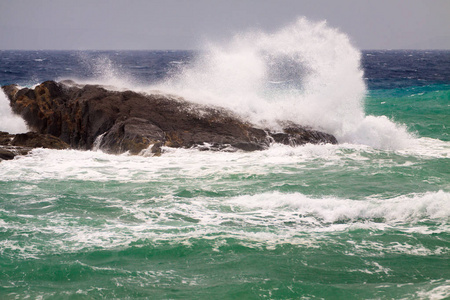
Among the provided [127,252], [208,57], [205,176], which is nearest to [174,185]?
[205,176]

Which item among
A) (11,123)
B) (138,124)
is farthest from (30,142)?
(138,124)

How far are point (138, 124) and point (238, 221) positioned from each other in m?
7.07

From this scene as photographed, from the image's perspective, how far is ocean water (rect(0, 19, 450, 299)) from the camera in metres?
6.17

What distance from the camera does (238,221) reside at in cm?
838

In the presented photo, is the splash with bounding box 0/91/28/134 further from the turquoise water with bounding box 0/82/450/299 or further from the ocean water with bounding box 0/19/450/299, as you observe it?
the turquoise water with bounding box 0/82/450/299

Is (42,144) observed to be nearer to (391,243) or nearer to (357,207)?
(357,207)

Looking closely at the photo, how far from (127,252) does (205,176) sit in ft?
15.3

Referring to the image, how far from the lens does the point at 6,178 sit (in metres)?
11.2

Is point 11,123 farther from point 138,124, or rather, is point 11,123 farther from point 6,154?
point 138,124

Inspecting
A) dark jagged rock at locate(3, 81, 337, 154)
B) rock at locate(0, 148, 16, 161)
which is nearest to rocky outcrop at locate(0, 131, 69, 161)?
rock at locate(0, 148, 16, 161)

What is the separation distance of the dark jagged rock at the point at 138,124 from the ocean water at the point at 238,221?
1.95 feet

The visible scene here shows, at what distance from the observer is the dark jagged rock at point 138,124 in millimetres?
14367

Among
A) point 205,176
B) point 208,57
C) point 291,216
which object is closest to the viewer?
point 291,216

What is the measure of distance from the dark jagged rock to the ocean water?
23.4 inches
